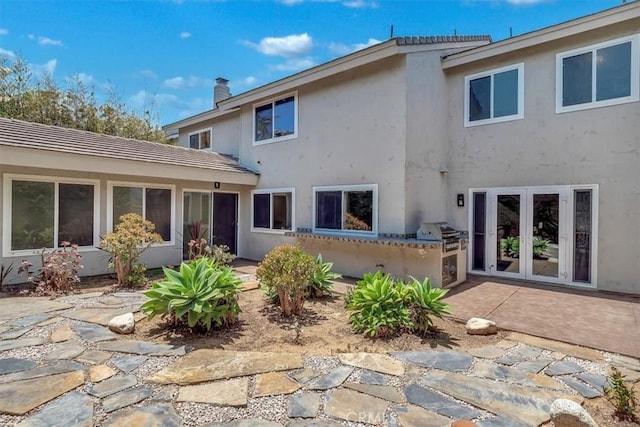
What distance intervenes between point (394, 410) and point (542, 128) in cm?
827

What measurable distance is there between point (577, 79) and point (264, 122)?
9093 mm

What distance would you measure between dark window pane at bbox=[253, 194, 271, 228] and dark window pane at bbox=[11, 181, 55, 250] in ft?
19.1

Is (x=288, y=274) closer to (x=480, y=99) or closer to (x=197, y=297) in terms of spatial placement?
(x=197, y=297)

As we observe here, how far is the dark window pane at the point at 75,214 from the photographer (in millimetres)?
8680

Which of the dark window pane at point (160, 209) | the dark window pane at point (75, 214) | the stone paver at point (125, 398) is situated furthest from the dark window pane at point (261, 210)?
the stone paver at point (125, 398)

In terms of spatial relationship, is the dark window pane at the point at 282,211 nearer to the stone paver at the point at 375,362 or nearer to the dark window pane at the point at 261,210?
the dark window pane at the point at 261,210

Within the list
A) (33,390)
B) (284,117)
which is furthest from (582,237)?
(33,390)

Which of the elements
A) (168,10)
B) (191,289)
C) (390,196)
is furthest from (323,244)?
(168,10)

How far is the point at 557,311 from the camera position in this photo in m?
6.27

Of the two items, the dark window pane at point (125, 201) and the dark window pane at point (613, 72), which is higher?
the dark window pane at point (613, 72)

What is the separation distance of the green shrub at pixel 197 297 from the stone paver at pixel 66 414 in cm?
166

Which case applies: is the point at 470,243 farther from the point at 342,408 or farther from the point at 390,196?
the point at 342,408

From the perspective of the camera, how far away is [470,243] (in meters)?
9.68

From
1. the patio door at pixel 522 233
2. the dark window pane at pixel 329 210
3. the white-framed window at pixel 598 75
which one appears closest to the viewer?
the white-framed window at pixel 598 75
